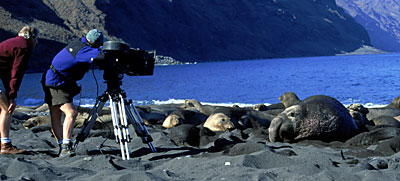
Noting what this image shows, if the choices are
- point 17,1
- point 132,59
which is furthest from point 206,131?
point 17,1

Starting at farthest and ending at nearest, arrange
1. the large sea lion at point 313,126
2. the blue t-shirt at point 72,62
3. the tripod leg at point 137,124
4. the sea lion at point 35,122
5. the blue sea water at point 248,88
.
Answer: the blue sea water at point 248,88 → the sea lion at point 35,122 → the large sea lion at point 313,126 → the tripod leg at point 137,124 → the blue t-shirt at point 72,62

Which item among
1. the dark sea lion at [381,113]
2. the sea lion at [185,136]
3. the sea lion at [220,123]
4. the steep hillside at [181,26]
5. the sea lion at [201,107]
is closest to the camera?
the sea lion at [185,136]

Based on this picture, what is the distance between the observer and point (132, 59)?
17.1 ft

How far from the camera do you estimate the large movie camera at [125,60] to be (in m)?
4.95

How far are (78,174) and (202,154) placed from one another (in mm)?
1875

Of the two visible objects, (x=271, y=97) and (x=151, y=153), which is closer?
(x=151, y=153)

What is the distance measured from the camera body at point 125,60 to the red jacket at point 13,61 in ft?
3.65

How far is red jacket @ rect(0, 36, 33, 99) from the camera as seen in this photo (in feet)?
17.5

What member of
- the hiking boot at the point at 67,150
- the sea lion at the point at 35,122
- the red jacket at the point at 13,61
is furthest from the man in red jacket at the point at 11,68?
the sea lion at the point at 35,122

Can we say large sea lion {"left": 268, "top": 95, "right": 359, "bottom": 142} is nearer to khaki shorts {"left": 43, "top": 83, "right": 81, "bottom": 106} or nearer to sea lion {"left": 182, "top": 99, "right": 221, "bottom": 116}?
khaki shorts {"left": 43, "top": 83, "right": 81, "bottom": 106}

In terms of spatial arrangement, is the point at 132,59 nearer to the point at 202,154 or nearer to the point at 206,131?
the point at 202,154

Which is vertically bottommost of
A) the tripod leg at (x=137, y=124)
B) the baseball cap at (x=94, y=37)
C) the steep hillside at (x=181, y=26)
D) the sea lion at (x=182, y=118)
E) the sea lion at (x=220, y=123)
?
the sea lion at (x=182, y=118)

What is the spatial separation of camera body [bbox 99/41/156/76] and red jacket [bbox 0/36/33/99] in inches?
43.8

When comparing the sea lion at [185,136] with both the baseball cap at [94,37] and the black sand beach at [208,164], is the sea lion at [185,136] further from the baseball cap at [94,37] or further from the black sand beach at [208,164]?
the baseball cap at [94,37]
